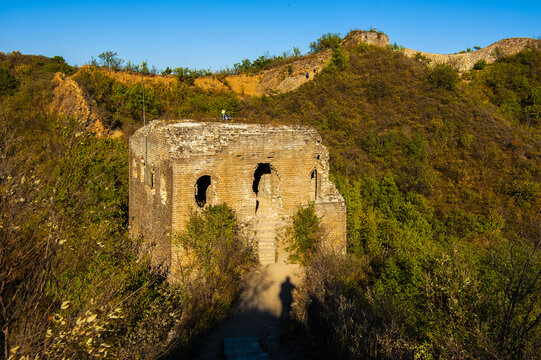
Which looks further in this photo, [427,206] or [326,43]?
[326,43]

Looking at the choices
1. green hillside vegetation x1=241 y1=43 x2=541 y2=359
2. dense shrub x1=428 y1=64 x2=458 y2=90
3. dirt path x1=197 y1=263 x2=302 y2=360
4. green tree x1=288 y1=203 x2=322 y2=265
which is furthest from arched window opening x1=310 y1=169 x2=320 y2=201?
dense shrub x1=428 y1=64 x2=458 y2=90

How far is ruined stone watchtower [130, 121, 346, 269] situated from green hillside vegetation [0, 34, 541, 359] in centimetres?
65

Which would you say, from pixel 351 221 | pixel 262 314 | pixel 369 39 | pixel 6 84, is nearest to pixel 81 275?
pixel 262 314

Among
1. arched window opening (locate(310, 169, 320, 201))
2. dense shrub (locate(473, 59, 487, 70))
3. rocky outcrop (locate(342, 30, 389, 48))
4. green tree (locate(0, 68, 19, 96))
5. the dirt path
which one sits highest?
rocky outcrop (locate(342, 30, 389, 48))

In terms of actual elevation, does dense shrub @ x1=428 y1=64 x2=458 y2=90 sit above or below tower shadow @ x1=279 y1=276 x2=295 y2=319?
above

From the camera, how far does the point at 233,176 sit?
951cm

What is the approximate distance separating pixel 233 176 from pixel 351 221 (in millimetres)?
6663

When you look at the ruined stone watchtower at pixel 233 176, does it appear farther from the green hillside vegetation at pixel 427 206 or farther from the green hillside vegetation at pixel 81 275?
the green hillside vegetation at pixel 427 206

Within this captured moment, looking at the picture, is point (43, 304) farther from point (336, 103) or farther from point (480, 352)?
point (336, 103)

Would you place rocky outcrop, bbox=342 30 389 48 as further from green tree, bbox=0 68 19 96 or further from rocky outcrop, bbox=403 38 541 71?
green tree, bbox=0 68 19 96

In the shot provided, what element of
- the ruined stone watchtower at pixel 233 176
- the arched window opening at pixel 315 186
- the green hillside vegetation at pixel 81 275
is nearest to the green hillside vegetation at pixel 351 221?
the green hillside vegetation at pixel 81 275

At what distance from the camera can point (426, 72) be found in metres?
26.9

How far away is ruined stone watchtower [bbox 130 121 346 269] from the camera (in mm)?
9094

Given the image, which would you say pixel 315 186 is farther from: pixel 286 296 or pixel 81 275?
pixel 81 275
